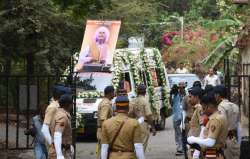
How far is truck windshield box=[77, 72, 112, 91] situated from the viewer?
2144 centimetres

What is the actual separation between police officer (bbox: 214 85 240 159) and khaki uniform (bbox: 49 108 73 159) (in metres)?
2.23

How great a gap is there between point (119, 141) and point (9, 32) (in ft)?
40.9

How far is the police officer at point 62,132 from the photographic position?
9.96 m

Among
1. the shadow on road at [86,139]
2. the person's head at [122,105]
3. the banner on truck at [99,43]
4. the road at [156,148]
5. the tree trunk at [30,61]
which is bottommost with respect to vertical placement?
the road at [156,148]

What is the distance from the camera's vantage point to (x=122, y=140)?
29.8 feet

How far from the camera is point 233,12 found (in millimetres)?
29688

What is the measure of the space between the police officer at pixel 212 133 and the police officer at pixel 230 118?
1.14 meters

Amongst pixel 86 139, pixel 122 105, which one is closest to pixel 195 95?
pixel 122 105

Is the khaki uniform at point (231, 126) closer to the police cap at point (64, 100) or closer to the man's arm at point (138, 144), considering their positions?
the man's arm at point (138, 144)

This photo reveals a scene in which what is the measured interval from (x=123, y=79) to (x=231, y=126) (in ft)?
34.9

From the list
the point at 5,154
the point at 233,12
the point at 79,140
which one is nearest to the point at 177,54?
the point at 233,12

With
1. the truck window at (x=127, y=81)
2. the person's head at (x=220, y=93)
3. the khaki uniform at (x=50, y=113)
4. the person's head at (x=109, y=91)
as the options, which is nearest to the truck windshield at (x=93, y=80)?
the truck window at (x=127, y=81)

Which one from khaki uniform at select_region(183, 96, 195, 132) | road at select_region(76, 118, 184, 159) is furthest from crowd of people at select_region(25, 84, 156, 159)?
road at select_region(76, 118, 184, 159)

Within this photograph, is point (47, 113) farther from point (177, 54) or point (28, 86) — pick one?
point (177, 54)
